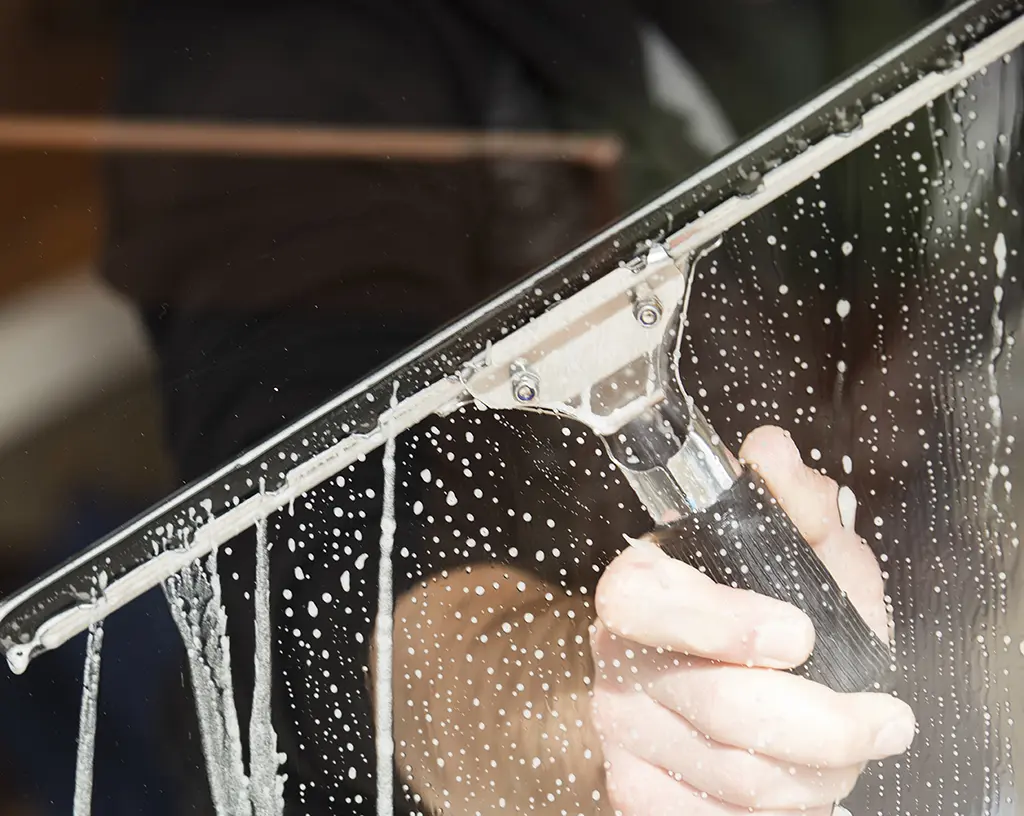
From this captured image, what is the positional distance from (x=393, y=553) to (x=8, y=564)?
139 mm

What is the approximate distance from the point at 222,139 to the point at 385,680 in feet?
0.66

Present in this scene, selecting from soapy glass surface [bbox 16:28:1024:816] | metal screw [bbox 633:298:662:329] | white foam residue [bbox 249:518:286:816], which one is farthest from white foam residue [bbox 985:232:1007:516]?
white foam residue [bbox 249:518:286:816]

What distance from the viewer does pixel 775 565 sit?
232mm

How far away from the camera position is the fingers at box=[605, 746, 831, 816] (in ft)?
0.78

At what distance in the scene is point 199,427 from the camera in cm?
26

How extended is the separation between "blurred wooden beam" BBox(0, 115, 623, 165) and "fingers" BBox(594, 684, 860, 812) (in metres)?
0.20

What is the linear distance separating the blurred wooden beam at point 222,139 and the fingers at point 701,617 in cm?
17

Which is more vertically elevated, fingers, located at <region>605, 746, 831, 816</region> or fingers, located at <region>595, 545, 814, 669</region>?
fingers, located at <region>595, 545, 814, 669</region>

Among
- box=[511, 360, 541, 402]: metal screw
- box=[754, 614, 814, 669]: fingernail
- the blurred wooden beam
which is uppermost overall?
the blurred wooden beam

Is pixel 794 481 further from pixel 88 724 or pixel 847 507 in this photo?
pixel 88 724

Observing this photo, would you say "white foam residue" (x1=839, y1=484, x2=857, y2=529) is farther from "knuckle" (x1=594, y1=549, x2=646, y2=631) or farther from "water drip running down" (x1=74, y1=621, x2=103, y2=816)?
"water drip running down" (x1=74, y1=621, x2=103, y2=816)

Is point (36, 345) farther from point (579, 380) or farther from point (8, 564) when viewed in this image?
point (579, 380)

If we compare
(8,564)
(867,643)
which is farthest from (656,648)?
(8,564)

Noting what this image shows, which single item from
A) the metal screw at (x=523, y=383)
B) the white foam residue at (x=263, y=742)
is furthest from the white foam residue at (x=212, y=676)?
the metal screw at (x=523, y=383)
